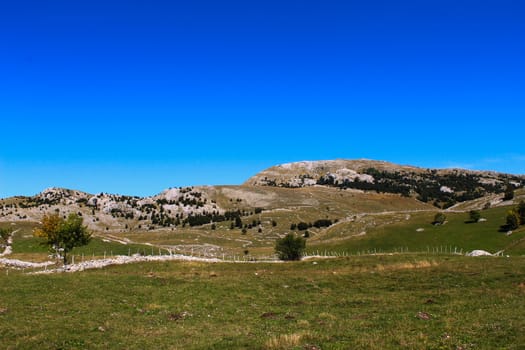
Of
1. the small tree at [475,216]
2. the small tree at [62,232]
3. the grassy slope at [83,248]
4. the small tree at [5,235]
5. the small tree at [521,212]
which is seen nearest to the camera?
the small tree at [62,232]

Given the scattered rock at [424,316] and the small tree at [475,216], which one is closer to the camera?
the scattered rock at [424,316]

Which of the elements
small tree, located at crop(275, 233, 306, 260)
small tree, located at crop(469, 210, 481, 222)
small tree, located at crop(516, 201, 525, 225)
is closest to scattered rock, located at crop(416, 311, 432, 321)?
small tree, located at crop(275, 233, 306, 260)

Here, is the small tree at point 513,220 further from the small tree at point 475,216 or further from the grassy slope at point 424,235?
the small tree at point 475,216

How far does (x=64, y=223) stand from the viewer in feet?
237

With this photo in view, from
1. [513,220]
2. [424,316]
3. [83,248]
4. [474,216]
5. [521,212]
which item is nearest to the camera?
[424,316]

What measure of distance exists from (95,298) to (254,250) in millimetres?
115247

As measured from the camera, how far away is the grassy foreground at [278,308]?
23203 millimetres

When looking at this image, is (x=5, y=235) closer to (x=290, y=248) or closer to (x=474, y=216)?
(x=290, y=248)

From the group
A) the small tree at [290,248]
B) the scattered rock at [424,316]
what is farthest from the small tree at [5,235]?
the scattered rock at [424,316]

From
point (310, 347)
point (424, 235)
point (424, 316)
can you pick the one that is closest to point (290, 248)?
point (424, 316)

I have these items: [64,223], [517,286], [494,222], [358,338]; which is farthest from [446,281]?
[494,222]

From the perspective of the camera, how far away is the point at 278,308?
37.2 metres

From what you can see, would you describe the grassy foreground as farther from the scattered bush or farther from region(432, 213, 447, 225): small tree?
region(432, 213, 447, 225): small tree

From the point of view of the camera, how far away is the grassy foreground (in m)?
23.2
